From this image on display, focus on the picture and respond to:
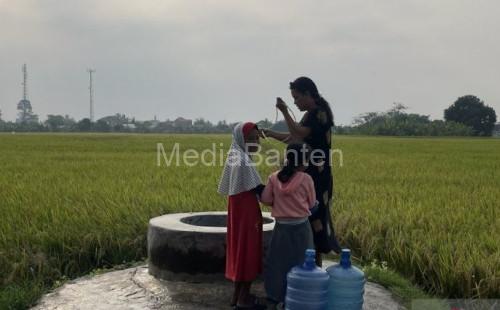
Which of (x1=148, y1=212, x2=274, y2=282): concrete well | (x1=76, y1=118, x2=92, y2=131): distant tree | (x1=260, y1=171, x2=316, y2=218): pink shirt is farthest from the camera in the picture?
(x1=76, y1=118, x2=92, y2=131): distant tree

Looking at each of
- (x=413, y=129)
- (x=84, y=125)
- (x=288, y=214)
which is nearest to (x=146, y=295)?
(x=288, y=214)

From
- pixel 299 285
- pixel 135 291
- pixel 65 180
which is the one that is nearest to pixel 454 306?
pixel 299 285

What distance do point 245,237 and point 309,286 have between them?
0.57 meters

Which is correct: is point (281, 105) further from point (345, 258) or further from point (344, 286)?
point (344, 286)

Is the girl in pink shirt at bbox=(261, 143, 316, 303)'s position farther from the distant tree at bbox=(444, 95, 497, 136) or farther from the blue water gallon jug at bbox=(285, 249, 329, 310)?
the distant tree at bbox=(444, 95, 497, 136)

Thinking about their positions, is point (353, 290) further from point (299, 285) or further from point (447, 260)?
point (447, 260)

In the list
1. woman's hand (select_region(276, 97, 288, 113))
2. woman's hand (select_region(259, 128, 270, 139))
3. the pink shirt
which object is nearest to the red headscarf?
woman's hand (select_region(259, 128, 270, 139))

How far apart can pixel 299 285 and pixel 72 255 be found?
2717 mm

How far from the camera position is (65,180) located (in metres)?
9.24

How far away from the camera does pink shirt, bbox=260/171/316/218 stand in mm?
3385

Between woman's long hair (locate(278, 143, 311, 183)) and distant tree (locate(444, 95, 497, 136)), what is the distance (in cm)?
5627

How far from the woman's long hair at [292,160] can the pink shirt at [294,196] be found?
0.03 metres

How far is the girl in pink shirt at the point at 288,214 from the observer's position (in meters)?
3.39

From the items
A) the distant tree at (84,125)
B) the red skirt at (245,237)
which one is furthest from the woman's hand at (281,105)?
the distant tree at (84,125)
